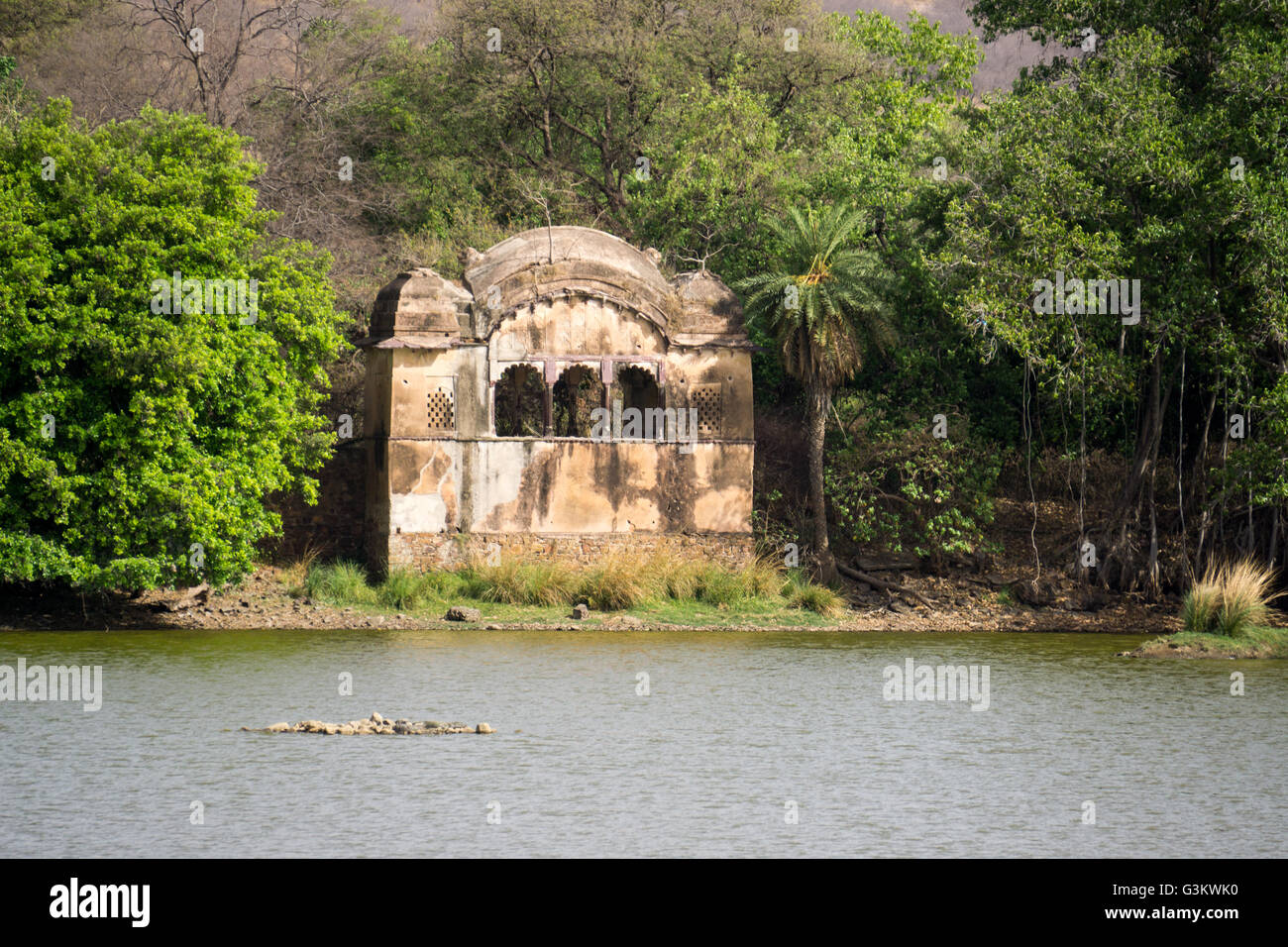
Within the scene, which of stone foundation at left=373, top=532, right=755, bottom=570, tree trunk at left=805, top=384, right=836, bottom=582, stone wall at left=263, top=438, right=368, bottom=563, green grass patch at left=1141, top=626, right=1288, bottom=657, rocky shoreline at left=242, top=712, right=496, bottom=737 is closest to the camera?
rocky shoreline at left=242, top=712, right=496, bottom=737

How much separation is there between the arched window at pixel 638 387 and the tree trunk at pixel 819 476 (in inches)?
113

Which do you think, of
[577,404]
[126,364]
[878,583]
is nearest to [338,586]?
[126,364]

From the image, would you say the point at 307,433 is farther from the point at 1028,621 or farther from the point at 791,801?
the point at 791,801

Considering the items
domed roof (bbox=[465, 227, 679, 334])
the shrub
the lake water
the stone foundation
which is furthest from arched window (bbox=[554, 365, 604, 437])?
the lake water

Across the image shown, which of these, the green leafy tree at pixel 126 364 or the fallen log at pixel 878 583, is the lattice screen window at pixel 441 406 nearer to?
the green leafy tree at pixel 126 364

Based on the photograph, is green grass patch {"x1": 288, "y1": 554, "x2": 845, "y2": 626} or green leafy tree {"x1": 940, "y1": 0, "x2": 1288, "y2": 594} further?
green grass patch {"x1": 288, "y1": 554, "x2": 845, "y2": 626}

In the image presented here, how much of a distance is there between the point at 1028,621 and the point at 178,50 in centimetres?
2356

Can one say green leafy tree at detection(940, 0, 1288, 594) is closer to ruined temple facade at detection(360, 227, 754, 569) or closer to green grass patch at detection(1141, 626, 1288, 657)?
green grass patch at detection(1141, 626, 1288, 657)

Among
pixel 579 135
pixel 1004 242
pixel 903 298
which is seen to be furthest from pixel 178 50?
pixel 1004 242

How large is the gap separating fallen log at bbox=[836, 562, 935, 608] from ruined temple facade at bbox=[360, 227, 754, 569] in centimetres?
199

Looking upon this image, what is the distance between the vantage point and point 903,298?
1257 inches

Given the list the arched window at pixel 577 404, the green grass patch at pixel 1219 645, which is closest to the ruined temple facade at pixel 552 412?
the arched window at pixel 577 404

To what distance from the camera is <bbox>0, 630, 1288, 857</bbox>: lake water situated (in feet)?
42.1

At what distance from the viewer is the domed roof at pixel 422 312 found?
28688 mm
